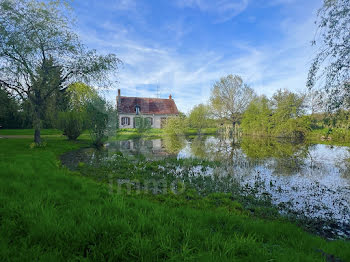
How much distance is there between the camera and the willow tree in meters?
11.9

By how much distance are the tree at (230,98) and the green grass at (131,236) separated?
3509 centimetres

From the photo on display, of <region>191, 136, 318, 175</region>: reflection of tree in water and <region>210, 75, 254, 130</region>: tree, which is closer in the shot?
<region>191, 136, 318, 175</region>: reflection of tree in water

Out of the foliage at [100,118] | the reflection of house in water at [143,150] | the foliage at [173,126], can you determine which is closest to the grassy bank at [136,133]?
the foliage at [173,126]

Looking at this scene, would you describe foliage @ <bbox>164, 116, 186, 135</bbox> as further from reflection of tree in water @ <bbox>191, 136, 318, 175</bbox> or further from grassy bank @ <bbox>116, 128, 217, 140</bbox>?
reflection of tree in water @ <bbox>191, 136, 318, 175</bbox>

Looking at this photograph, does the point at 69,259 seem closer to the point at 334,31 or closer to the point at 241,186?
the point at 241,186

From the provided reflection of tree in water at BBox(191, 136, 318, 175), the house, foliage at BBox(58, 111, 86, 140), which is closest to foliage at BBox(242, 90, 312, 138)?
reflection of tree in water at BBox(191, 136, 318, 175)

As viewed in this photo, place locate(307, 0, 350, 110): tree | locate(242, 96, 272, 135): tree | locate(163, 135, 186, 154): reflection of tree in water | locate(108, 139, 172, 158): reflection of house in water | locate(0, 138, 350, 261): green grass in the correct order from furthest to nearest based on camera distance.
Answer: locate(242, 96, 272, 135): tree < locate(163, 135, 186, 154): reflection of tree in water < locate(108, 139, 172, 158): reflection of house in water < locate(307, 0, 350, 110): tree < locate(0, 138, 350, 261): green grass

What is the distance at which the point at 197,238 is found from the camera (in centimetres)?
290

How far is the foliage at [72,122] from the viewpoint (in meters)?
18.1

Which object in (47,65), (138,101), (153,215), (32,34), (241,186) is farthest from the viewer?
(138,101)

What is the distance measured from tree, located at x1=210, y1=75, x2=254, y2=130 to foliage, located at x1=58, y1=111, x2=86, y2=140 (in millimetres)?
25841

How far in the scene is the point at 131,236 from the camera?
108 inches

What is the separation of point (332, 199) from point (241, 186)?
2.62 m

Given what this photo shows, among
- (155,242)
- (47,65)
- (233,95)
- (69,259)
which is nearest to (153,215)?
(155,242)
